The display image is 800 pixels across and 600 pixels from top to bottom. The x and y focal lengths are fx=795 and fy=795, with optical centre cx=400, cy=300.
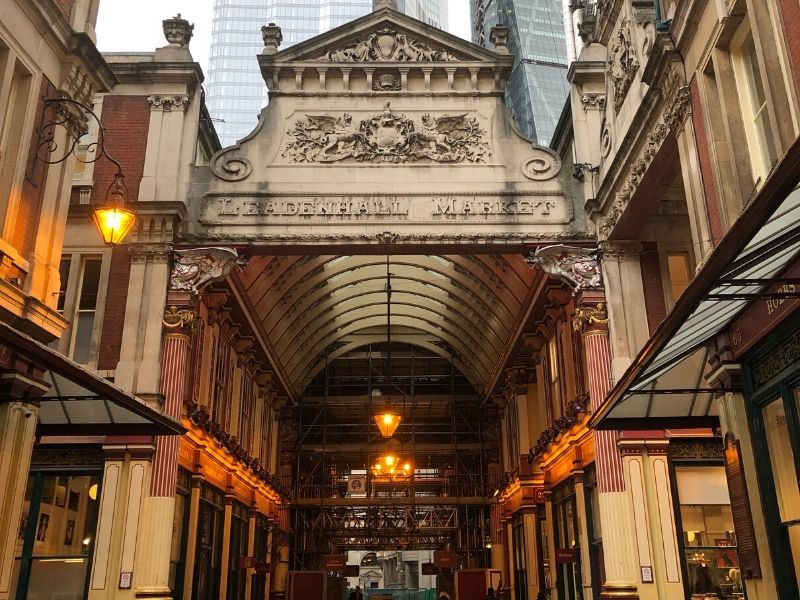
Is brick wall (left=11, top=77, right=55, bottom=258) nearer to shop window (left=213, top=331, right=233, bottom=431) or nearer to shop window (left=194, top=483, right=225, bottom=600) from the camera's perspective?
shop window (left=194, top=483, right=225, bottom=600)

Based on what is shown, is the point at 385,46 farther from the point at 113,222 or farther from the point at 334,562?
the point at 334,562

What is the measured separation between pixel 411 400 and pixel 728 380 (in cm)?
2854

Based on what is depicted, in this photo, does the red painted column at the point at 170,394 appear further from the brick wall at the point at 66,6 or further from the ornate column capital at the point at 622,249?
the ornate column capital at the point at 622,249

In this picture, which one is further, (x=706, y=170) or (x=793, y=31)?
(x=706, y=170)

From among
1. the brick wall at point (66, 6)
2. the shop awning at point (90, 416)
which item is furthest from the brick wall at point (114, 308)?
the brick wall at point (66, 6)

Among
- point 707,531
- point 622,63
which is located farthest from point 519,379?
point 622,63

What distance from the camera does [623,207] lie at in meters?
16.4

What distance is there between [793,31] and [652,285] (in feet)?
30.1

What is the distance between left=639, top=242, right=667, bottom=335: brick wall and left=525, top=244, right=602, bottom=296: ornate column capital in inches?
39.5

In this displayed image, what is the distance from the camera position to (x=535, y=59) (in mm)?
59781

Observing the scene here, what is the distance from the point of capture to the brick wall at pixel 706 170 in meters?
11.5

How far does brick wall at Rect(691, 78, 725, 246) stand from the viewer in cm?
1153

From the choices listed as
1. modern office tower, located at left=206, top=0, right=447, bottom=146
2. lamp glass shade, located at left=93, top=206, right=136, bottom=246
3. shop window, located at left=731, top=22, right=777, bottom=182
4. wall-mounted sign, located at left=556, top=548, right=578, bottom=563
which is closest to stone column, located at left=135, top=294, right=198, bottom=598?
lamp glass shade, located at left=93, top=206, right=136, bottom=246

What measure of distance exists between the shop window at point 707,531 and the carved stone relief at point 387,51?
1127cm
